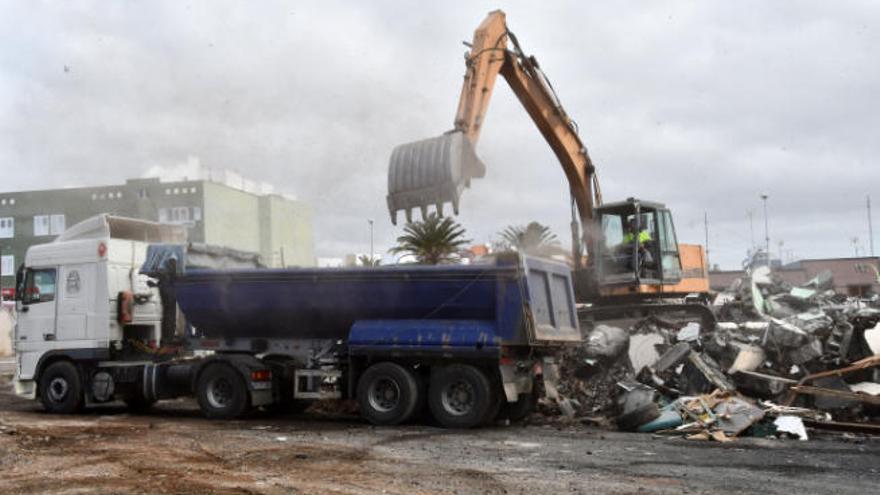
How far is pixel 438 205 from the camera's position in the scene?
1309 cm

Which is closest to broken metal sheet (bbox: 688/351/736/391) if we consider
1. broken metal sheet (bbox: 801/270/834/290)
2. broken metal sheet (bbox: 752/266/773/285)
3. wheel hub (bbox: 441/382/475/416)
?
wheel hub (bbox: 441/382/475/416)

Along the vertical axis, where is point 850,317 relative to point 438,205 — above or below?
below

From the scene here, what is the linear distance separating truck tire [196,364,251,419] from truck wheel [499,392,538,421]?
3985mm

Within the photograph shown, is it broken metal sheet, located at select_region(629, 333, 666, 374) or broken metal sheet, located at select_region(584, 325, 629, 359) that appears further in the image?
broken metal sheet, located at select_region(584, 325, 629, 359)

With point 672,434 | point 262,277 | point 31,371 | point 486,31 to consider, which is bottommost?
point 672,434

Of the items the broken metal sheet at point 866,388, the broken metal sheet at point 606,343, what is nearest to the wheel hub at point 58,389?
the broken metal sheet at point 606,343

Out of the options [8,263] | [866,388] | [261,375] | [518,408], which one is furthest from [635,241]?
[8,263]

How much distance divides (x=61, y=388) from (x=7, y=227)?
185 feet

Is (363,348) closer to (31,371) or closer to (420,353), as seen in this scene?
(420,353)

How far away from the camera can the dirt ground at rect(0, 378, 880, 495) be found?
775cm

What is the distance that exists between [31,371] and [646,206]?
11.7m

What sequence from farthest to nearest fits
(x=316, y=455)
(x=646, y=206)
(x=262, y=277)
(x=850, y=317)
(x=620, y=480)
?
(x=646, y=206), (x=850, y=317), (x=262, y=277), (x=316, y=455), (x=620, y=480)

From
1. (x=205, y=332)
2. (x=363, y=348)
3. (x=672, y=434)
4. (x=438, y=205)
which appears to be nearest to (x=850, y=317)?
(x=672, y=434)

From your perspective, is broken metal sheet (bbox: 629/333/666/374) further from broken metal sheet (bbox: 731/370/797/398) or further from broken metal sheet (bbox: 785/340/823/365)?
broken metal sheet (bbox: 785/340/823/365)
